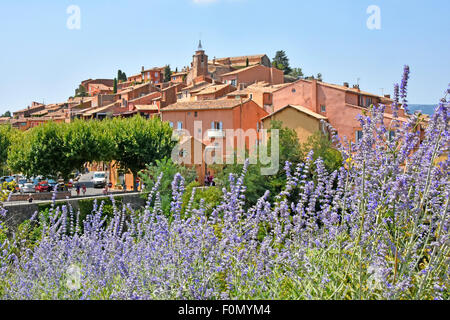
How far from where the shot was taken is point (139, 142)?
37.3 m

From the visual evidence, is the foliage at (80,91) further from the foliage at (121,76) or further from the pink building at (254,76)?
the pink building at (254,76)

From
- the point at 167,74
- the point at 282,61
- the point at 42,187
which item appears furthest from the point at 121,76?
the point at 42,187

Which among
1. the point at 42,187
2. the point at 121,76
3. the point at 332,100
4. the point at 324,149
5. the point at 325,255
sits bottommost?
the point at 42,187

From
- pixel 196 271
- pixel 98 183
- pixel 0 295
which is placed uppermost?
pixel 196 271

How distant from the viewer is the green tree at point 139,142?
37188mm

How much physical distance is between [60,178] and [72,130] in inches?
178

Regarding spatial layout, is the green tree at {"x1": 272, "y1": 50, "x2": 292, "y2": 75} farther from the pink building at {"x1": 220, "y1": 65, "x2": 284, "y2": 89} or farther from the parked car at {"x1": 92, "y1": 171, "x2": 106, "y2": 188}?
the parked car at {"x1": 92, "y1": 171, "x2": 106, "y2": 188}

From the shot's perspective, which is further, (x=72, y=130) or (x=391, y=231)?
(x=72, y=130)

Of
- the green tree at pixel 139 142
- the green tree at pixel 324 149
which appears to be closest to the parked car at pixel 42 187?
the green tree at pixel 139 142

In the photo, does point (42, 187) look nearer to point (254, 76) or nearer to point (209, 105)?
point (209, 105)

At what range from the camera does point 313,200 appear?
5.21 m

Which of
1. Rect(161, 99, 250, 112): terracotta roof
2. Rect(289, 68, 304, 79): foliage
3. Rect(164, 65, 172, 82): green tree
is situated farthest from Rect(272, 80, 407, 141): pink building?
Rect(164, 65, 172, 82): green tree
